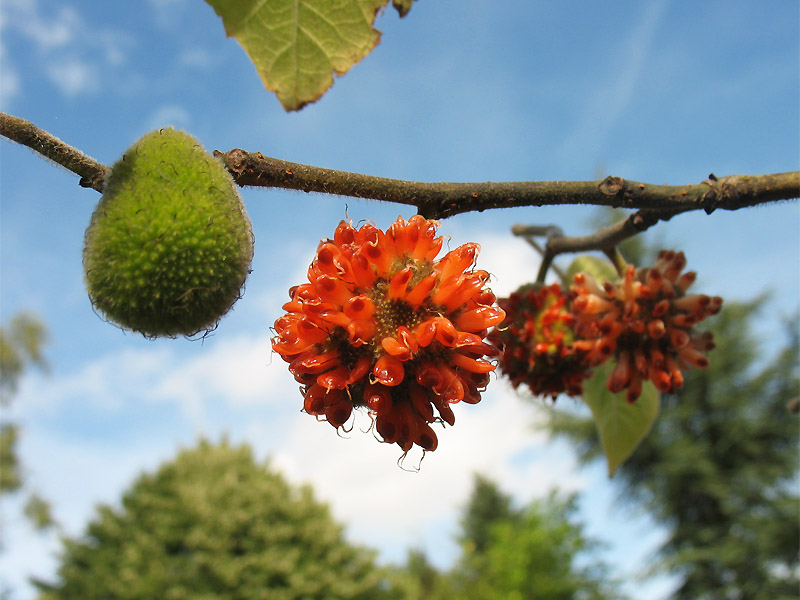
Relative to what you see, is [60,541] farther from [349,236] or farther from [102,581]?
[349,236]

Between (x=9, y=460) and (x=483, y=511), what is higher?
(x=9, y=460)

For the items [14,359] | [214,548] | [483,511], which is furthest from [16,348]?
[483,511]

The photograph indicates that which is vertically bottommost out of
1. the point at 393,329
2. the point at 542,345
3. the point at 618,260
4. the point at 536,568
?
the point at 393,329

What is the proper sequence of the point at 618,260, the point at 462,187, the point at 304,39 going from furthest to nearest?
the point at 618,260 < the point at 462,187 < the point at 304,39

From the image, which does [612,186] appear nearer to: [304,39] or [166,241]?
[304,39]

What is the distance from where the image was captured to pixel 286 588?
1331cm

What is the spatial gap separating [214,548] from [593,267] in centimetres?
1341

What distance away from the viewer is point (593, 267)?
2.52 m

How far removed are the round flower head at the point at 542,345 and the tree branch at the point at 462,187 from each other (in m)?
0.69

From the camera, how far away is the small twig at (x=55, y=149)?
115 centimetres

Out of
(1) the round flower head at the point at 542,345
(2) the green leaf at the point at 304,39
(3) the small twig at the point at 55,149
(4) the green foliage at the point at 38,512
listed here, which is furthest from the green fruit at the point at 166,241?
(4) the green foliage at the point at 38,512

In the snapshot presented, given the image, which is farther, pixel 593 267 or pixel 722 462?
pixel 722 462

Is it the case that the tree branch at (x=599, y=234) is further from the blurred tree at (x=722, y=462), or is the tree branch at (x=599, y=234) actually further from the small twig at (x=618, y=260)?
the blurred tree at (x=722, y=462)

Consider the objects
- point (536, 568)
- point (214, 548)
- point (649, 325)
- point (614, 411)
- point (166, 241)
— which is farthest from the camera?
point (536, 568)
